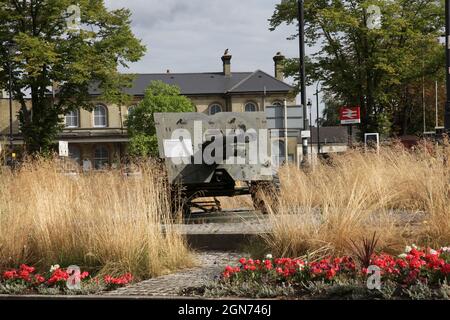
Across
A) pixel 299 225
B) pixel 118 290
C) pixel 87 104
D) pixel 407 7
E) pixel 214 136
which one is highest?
pixel 407 7

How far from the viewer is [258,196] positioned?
35.8ft

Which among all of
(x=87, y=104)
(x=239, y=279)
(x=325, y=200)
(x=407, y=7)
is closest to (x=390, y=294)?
(x=239, y=279)

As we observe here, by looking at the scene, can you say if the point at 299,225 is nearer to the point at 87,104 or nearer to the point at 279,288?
the point at 279,288

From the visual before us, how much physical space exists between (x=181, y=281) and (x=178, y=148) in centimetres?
470

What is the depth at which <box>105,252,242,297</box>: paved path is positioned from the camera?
20.1ft

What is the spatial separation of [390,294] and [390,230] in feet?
6.51

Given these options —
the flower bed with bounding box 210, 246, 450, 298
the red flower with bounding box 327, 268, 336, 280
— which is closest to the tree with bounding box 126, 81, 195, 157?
the flower bed with bounding box 210, 246, 450, 298

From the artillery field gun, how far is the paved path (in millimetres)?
2764

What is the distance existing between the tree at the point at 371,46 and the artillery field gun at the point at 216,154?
19.1 metres

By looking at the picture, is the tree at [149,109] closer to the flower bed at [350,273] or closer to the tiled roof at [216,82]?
the tiled roof at [216,82]

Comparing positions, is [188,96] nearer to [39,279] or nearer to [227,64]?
[227,64]

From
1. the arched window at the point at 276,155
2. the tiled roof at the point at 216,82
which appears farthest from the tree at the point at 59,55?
the tiled roof at the point at 216,82

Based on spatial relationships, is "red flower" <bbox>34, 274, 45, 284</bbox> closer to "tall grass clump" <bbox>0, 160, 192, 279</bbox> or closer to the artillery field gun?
"tall grass clump" <bbox>0, 160, 192, 279</bbox>

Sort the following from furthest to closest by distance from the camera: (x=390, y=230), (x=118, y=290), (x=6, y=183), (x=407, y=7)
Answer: (x=407, y=7)
(x=6, y=183)
(x=390, y=230)
(x=118, y=290)
